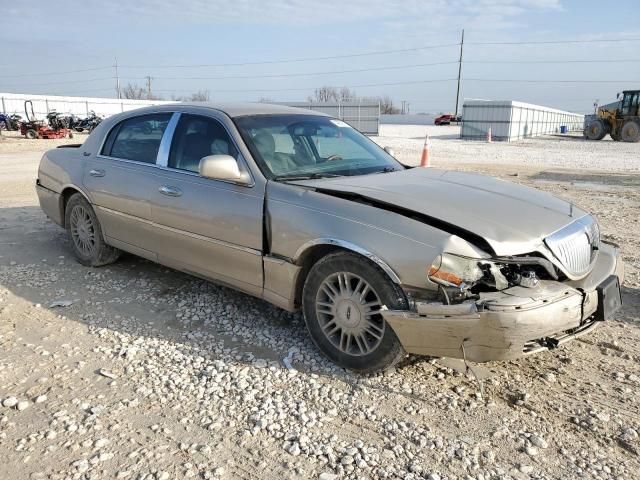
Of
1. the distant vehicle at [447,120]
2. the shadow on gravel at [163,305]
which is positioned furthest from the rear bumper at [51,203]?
the distant vehicle at [447,120]

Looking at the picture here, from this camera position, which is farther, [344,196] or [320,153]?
[320,153]

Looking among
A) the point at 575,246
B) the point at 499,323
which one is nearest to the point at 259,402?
the point at 499,323

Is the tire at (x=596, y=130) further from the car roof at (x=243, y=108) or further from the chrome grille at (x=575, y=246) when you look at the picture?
the chrome grille at (x=575, y=246)

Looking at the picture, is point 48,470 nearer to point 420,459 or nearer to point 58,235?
point 420,459

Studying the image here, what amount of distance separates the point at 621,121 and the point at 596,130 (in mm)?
1555

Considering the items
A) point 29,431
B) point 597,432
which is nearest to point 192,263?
point 29,431

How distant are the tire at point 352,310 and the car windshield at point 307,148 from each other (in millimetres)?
834

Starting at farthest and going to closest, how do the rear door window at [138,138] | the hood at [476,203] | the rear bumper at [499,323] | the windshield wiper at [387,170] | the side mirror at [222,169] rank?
the rear door window at [138,138] < the windshield wiper at [387,170] < the side mirror at [222,169] < the hood at [476,203] < the rear bumper at [499,323]

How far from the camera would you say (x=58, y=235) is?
6.53 metres

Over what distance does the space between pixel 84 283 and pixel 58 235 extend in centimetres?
196

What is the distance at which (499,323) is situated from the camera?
2754 millimetres

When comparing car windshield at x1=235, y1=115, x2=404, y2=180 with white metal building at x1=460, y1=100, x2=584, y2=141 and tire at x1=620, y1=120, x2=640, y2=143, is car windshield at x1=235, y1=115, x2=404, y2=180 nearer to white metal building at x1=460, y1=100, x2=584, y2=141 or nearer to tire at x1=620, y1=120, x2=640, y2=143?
white metal building at x1=460, y1=100, x2=584, y2=141

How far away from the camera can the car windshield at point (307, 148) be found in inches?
152

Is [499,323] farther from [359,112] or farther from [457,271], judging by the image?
[359,112]
